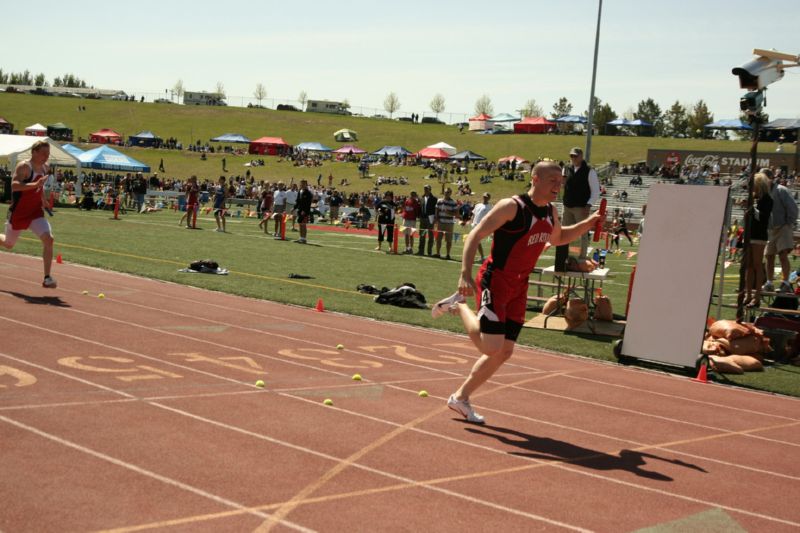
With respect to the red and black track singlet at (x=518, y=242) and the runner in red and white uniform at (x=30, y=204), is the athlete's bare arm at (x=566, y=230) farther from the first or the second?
the runner in red and white uniform at (x=30, y=204)

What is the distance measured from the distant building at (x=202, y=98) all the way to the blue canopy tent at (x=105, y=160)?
9704cm

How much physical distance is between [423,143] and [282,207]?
7301 centimetres

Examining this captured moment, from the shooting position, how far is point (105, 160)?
146 ft

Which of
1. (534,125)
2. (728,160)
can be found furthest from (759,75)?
(534,125)

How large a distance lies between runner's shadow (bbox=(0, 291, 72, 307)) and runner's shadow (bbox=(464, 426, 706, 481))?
6.97m

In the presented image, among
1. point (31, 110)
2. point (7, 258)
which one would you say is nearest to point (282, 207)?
point (7, 258)

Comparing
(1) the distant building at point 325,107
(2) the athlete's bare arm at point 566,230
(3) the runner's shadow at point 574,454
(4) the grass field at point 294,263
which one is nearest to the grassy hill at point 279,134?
(1) the distant building at point 325,107

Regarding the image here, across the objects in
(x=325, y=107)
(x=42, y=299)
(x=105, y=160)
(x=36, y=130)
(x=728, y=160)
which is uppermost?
(x=325, y=107)

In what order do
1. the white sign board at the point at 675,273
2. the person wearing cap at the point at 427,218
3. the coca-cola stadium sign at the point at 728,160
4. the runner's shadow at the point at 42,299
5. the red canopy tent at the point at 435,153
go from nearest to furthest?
the white sign board at the point at 675,273 → the runner's shadow at the point at 42,299 → the person wearing cap at the point at 427,218 → the coca-cola stadium sign at the point at 728,160 → the red canopy tent at the point at 435,153

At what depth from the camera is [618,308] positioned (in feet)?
53.6

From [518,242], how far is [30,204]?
8.09 metres

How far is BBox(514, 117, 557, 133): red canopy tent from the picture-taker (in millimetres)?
94562

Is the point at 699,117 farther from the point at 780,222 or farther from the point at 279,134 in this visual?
the point at 780,222

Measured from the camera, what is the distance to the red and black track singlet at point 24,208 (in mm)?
12242
